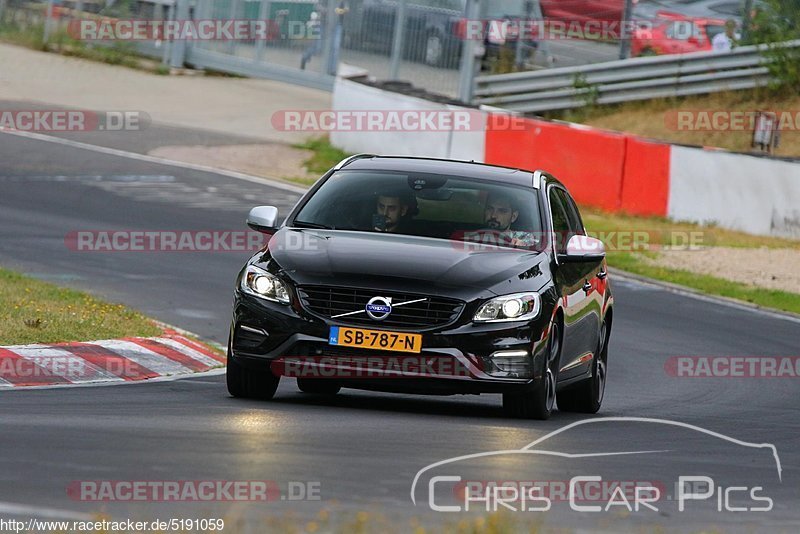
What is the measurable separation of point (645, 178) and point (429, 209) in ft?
46.3

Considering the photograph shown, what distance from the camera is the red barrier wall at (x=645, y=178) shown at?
23.8 m

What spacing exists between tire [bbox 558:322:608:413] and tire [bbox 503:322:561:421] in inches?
50.6

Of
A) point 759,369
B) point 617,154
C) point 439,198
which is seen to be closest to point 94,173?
point 617,154

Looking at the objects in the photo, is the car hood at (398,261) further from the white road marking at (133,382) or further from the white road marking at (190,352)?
the white road marking at (190,352)

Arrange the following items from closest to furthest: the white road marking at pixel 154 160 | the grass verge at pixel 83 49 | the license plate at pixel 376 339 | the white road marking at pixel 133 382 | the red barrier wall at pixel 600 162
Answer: the license plate at pixel 376 339 → the white road marking at pixel 133 382 → the red barrier wall at pixel 600 162 → the white road marking at pixel 154 160 → the grass verge at pixel 83 49

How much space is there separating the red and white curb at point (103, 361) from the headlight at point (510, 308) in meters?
2.87

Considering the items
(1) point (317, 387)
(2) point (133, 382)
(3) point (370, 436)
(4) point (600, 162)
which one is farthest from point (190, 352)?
(4) point (600, 162)

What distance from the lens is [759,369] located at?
1477 cm

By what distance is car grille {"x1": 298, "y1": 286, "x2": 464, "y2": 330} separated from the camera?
9305 mm

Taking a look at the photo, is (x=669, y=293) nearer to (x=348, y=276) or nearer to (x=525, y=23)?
(x=348, y=276)

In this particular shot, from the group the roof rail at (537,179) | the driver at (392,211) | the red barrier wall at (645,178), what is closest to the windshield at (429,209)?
the driver at (392,211)

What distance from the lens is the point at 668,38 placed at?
3253 centimetres

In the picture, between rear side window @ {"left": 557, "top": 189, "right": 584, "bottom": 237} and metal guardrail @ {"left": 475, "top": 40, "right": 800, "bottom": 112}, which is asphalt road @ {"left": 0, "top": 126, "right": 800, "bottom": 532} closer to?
rear side window @ {"left": 557, "top": 189, "right": 584, "bottom": 237}

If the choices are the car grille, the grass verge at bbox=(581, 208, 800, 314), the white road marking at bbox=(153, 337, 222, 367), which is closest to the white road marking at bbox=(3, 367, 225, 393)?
the white road marking at bbox=(153, 337, 222, 367)
